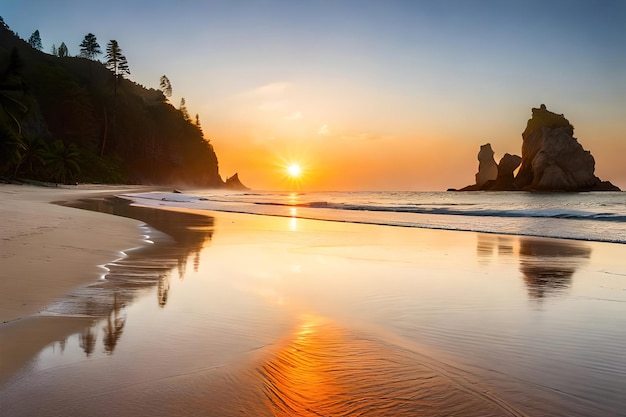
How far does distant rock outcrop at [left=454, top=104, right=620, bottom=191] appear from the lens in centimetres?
11206

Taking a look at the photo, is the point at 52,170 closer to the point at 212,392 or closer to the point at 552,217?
the point at 552,217

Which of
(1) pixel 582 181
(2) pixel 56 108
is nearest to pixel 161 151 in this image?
(2) pixel 56 108

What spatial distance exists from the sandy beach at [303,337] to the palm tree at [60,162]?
72.0 m

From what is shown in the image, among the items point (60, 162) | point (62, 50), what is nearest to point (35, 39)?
point (62, 50)

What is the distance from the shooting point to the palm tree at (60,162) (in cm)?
7156

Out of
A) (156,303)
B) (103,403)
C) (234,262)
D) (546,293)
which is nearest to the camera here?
(103,403)

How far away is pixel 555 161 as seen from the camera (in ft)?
374

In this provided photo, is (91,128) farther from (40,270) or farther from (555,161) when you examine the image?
(555,161)

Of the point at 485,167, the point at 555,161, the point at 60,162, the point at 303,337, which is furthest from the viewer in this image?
the point at 485,167

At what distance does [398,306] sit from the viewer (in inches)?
237

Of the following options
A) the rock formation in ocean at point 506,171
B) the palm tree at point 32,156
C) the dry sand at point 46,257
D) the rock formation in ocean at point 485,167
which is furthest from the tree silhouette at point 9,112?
the rock formation in ocean at point 485,167

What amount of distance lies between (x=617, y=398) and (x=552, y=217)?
28237 mm

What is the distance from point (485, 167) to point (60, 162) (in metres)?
145

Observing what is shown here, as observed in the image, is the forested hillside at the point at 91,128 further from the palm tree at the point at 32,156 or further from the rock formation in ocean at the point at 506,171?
the rock formation in ocean at the point at 506,171
